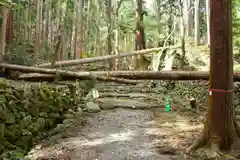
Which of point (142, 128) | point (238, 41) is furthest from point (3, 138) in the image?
point (238, 41)

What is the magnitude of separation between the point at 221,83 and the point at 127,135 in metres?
2.41

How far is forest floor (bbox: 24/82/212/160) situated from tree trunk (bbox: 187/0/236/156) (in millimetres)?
647

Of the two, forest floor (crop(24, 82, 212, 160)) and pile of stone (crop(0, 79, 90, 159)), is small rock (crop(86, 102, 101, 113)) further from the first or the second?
pile of stone (crop(0, 79, 90, 159))

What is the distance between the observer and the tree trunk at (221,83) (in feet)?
15.5

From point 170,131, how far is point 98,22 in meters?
33.5

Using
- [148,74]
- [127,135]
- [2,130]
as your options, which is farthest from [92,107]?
[2,130]

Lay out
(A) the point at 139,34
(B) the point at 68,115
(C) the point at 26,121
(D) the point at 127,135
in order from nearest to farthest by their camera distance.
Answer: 1. (D) the point at 127,135
2. (C) the point at 26,121
3. (B) the point at 68,115
4. (A) the point at 139,34

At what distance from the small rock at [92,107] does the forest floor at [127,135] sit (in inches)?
6.7

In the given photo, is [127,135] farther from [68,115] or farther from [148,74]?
[68,115]

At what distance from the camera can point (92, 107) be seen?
8703mm

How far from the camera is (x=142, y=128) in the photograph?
22.7 ft

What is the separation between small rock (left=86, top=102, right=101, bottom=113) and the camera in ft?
27.9

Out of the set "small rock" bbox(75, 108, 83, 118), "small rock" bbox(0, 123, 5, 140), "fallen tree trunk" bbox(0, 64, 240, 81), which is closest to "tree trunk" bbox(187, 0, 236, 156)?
"fallen tree trunk" bbox(0, 64, 240, 81)

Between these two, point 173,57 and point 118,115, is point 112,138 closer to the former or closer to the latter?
point 118,115
